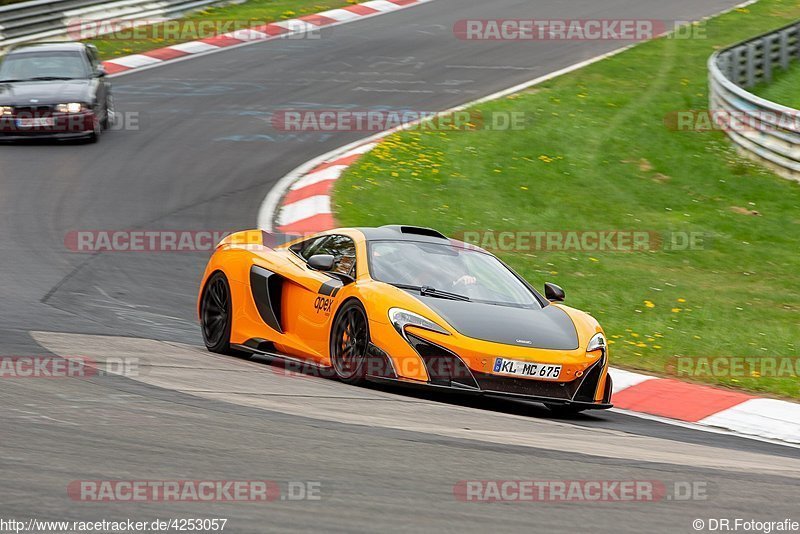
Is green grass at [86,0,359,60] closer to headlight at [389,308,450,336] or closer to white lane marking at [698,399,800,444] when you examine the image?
headlight at [389,308,450,336]

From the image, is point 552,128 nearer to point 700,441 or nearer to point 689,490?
point 700,441

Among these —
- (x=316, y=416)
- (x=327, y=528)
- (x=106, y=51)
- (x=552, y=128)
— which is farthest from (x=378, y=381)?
(x=106, y=51)

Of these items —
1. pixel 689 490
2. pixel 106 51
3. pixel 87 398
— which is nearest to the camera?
pixel 689 490

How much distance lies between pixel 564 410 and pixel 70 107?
1125cm

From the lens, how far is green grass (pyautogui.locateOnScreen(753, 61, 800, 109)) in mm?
21500

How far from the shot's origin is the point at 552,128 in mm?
19406

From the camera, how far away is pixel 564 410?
28.5ft

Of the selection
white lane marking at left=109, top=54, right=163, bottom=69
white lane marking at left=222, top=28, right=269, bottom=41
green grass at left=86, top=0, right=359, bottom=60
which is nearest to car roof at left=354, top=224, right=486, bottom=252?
white lane marking at left=109, top=54, right=163, bottom=69

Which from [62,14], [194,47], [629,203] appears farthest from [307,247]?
[62,14]

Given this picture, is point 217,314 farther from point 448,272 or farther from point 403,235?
point 448,272

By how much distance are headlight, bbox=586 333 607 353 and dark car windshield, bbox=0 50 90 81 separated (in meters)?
12.2

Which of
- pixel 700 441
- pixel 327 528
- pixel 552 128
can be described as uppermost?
pixel 327 528

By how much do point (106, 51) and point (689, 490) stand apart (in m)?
20.9

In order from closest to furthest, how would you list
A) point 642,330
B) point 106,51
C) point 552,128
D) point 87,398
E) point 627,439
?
point 87,398, point 627,439, point 642,330, point 552,128, point 106,51
